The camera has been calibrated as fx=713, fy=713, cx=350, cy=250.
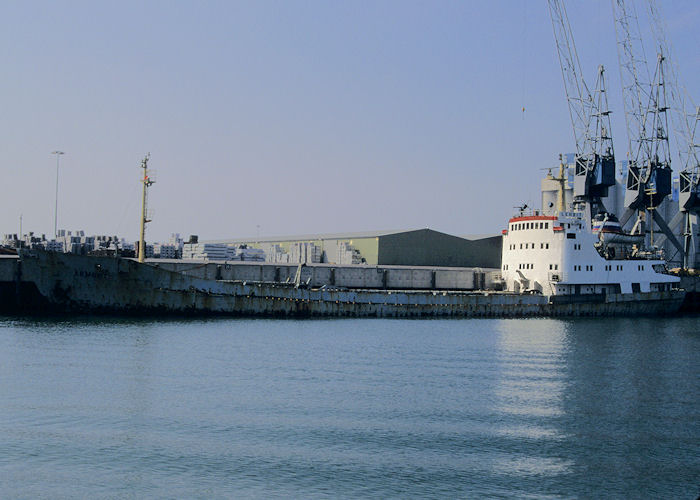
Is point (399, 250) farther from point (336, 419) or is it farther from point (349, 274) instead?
point (336, 419)

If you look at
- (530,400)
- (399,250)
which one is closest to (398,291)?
(399,250)

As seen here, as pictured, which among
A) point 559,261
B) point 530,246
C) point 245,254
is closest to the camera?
point 559,261

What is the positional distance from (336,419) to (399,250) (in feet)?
170

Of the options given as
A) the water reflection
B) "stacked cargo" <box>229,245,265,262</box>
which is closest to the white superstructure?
the water reflection

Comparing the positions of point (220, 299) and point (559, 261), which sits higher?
point (559, 261)

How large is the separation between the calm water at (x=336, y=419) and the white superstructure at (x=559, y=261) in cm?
1957

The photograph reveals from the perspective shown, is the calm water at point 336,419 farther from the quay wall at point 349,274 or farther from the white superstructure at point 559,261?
the quay wall at point 349,274

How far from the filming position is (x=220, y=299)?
155 feet

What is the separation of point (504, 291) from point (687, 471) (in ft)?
138

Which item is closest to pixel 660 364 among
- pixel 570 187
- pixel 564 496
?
pixel 564 496

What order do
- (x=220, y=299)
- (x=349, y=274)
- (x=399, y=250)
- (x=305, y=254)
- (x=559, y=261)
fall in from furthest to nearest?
(x=305, y=254) → (x=399, y=250) → (x=349, y=274) → (x=559, y=261) → (x=220, y=299)

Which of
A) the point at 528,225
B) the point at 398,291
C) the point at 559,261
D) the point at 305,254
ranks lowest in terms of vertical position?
the point at 398,291

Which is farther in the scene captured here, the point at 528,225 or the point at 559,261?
the point at 528,225

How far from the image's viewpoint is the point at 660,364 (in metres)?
32.2
